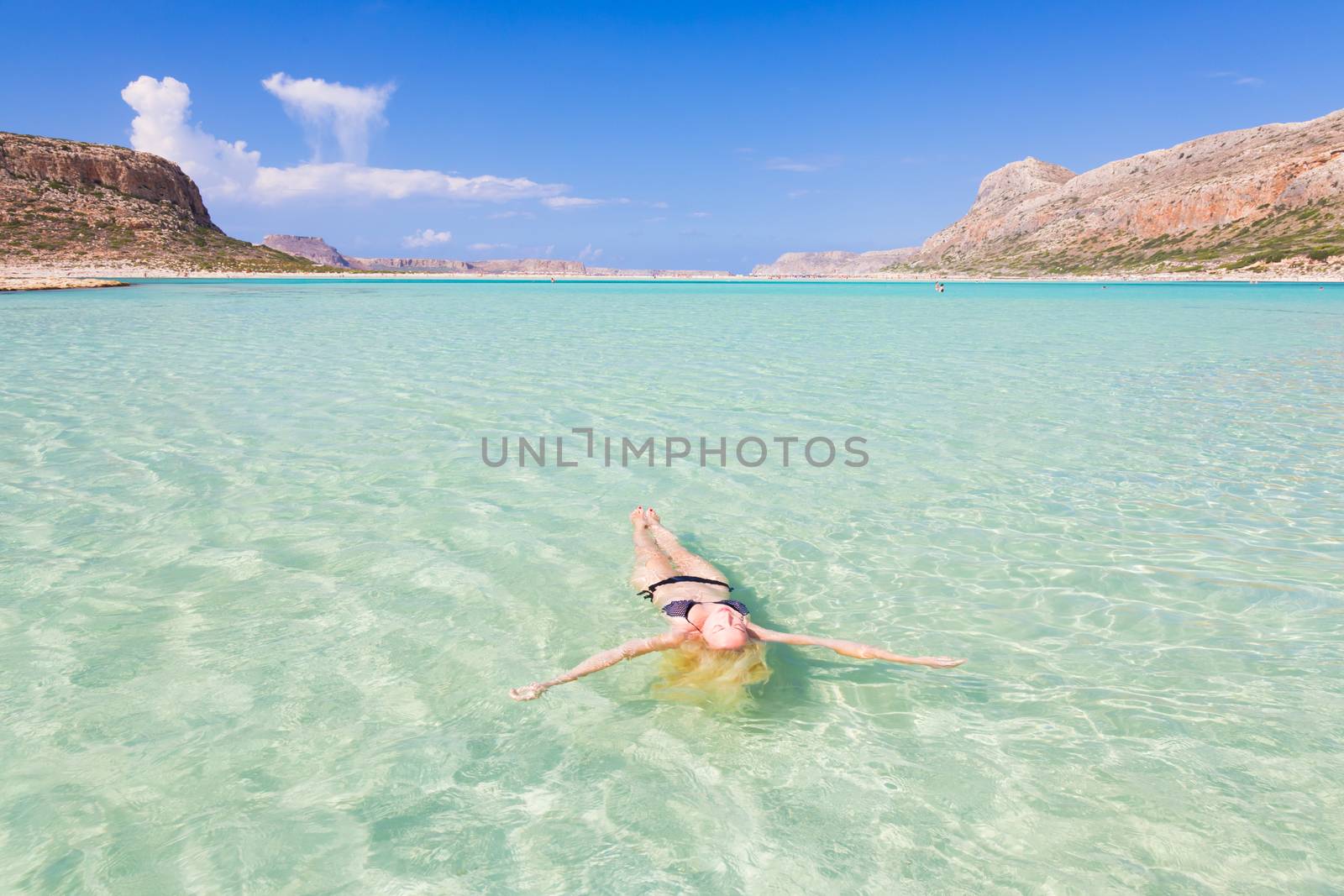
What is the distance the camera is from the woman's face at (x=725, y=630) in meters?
4.90

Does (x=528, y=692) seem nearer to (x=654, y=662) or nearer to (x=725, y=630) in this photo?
(x=654, y=662)

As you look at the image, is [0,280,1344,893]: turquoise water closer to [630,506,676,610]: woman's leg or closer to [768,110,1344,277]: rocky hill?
[630,506,676,610]: woman's leg

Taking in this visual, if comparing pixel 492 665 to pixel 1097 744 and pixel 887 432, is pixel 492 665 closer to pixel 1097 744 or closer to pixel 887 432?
pixel 1097 744

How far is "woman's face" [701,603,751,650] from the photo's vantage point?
4.90 metres

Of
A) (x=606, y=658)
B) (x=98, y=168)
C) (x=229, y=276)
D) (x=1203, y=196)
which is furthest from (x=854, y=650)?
(x=1203, y=196)

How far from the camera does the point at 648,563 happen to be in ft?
21.9

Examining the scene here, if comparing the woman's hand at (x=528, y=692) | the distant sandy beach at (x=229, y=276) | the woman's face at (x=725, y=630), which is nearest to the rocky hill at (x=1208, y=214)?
the distant sandy beach at (x=229, y=276)

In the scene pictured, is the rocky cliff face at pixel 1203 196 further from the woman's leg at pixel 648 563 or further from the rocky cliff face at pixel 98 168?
the rocky cliff face at pixel 98 168

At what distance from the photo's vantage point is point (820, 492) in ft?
30.1

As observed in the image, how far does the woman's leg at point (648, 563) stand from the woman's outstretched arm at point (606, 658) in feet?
2.40

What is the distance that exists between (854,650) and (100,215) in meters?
142

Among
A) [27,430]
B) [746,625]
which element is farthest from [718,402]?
[27,430]

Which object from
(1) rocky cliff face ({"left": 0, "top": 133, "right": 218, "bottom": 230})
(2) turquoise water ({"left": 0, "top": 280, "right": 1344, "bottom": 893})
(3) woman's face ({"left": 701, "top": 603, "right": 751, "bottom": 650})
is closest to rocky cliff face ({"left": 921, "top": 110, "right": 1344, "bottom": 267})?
(2) turquoise water ({"left": 0, "top": 280, "right": 1344, "bottom": 893})

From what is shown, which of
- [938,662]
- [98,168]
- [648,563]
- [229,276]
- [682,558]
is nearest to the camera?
[938,662]
